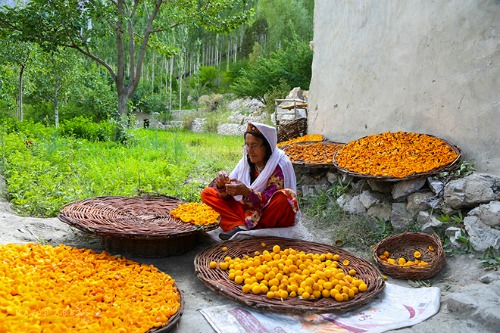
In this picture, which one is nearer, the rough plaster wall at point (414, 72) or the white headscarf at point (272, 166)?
the white headscarf at point (272, 166)

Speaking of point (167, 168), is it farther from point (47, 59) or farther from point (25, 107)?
point (25, 107)

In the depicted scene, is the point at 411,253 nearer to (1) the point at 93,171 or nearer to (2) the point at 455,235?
(2) the point at 455,235

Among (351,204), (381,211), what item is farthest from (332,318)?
(351,204)

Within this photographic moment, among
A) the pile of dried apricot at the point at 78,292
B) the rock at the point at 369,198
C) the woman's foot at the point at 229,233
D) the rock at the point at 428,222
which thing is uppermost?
the rock at the point at 369,198

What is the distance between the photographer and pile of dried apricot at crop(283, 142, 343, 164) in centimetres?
505

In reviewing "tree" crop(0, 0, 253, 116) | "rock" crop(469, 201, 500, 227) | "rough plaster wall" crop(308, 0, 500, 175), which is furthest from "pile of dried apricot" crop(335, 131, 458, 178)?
"tree" crop(0, 0, 253, 116)

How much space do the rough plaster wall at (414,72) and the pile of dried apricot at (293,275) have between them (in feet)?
6.37

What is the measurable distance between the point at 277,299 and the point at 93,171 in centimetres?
398

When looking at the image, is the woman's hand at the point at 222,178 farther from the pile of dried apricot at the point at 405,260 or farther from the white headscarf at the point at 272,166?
the pile of dried apricot at the point at 405,260

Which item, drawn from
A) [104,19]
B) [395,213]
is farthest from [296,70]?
[395,213]

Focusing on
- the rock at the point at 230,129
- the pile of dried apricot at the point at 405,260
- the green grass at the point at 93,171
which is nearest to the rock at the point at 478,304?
the pile of dried apricot at the point at 405,260

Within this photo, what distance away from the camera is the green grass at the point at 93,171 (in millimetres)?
4555

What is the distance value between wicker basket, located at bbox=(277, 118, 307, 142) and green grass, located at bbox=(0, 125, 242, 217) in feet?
3.60

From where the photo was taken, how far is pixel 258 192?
3.48 m
